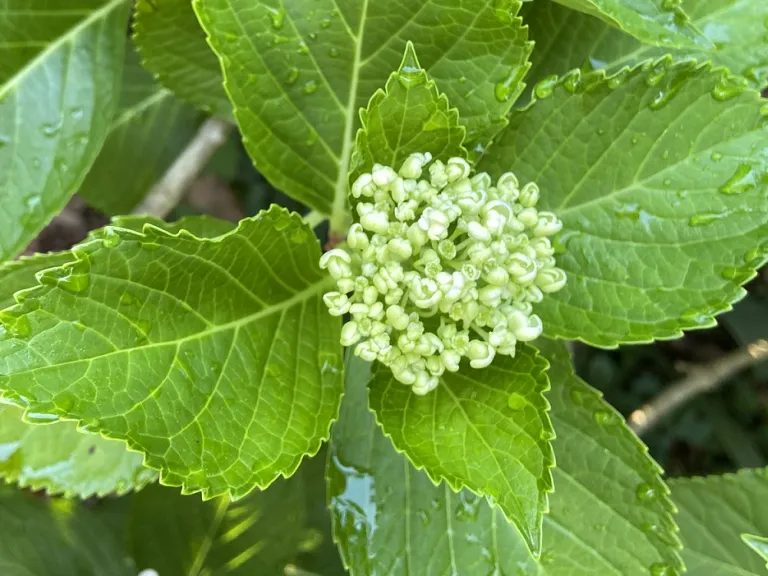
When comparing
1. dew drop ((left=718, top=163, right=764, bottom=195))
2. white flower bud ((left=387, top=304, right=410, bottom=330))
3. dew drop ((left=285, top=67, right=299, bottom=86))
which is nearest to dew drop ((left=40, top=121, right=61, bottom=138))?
dew drop ((left=285, top=67, right=299, bottom=86))

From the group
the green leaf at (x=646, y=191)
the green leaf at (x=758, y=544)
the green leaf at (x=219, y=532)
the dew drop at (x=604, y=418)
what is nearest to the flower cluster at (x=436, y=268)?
the green leaf at (x=646, y=191)

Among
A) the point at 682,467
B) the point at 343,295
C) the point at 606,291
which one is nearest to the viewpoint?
the point at 343,295

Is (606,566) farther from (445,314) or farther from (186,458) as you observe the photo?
(186,458)

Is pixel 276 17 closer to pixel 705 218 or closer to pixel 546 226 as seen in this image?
pixel 546 226

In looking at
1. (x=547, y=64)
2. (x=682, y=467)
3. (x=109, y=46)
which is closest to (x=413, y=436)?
(x=547, y=64)

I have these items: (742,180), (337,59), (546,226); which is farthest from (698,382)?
(337,59)

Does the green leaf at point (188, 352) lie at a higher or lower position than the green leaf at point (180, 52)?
lower

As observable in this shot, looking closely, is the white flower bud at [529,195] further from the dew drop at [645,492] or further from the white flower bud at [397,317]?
the dew drop at [645,492]
